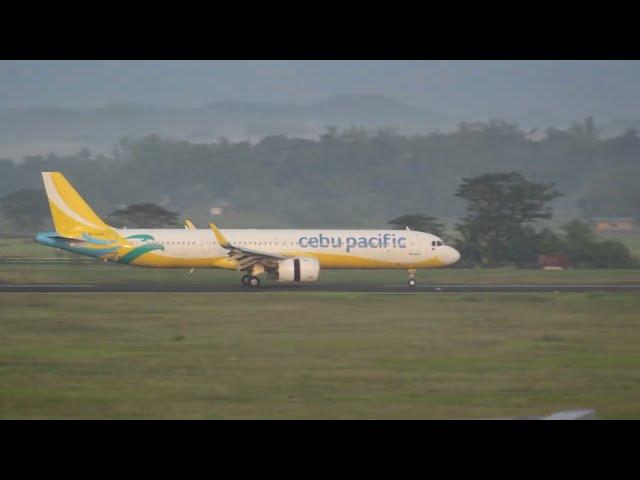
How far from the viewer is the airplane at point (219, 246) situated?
35.4 metres

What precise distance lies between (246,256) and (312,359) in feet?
59.2

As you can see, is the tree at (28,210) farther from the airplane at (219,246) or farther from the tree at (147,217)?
the airplane at (219,246)

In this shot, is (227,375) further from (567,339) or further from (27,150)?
(27,150)

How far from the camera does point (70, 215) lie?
36438 millimetres

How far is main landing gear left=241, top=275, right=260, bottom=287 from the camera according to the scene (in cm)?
3472

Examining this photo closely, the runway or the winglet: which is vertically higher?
the winglet

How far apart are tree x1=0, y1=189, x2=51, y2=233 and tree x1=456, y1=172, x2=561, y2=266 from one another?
4161 cm

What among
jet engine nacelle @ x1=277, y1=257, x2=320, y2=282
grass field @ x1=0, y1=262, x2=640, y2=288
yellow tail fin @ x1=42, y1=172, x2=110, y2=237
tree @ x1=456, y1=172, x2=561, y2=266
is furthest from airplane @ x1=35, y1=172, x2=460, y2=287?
tree @ x1=456, y1=172, x2=561, y2=266

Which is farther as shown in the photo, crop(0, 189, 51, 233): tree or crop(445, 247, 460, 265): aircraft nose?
crop(0, 189, 51, 233): tree

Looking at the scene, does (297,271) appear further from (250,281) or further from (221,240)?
(221,240)

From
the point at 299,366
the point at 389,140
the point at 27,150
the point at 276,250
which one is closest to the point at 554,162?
the point at 389,140

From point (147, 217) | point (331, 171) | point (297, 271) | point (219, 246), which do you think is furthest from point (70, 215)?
point (331, 171)

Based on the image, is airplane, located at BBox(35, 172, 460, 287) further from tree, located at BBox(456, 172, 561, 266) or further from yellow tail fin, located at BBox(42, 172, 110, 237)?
tree, located at BBox(456, 172, 561, 266)

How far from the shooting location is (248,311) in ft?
83.8
